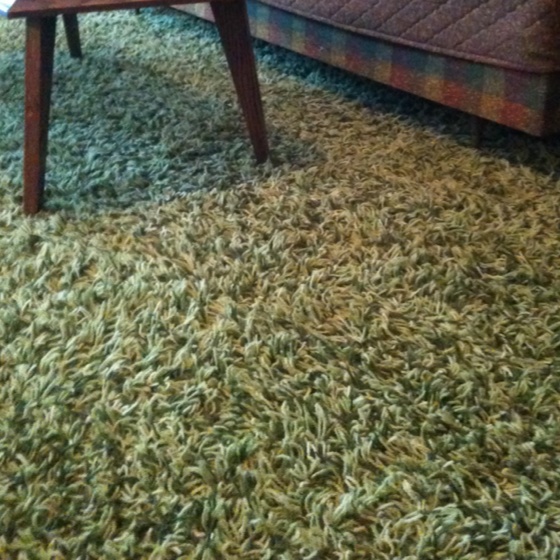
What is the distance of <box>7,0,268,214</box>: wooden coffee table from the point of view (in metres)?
1.09

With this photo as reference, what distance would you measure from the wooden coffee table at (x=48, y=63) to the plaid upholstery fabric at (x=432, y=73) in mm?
315

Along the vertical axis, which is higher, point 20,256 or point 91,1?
point 91,1

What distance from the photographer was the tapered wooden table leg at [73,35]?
185 cm

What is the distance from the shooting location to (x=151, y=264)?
3.43 ft

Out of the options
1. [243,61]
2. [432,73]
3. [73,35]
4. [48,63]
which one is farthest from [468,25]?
[73,35]

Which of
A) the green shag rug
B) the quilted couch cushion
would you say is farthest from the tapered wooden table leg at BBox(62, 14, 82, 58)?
the quilted couch cushion

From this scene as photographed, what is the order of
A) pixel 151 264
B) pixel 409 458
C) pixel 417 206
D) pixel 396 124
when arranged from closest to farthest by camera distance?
1. pixel 409 458
2. pixel 151 264
3. pixel 417 206
4. pixel 396 124

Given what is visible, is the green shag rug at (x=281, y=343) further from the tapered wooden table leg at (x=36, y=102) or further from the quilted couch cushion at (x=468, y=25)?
the quilted couch cushion at (x=468, y=25)

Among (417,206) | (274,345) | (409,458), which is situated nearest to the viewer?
(409,458)

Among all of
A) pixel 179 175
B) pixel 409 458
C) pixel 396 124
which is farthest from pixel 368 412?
pixel 396 124

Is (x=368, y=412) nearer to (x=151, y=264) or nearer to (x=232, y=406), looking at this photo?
(x=232, y=406)

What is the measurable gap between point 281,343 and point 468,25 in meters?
0.73

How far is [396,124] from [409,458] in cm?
96

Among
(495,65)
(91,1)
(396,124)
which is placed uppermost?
(91,1)
